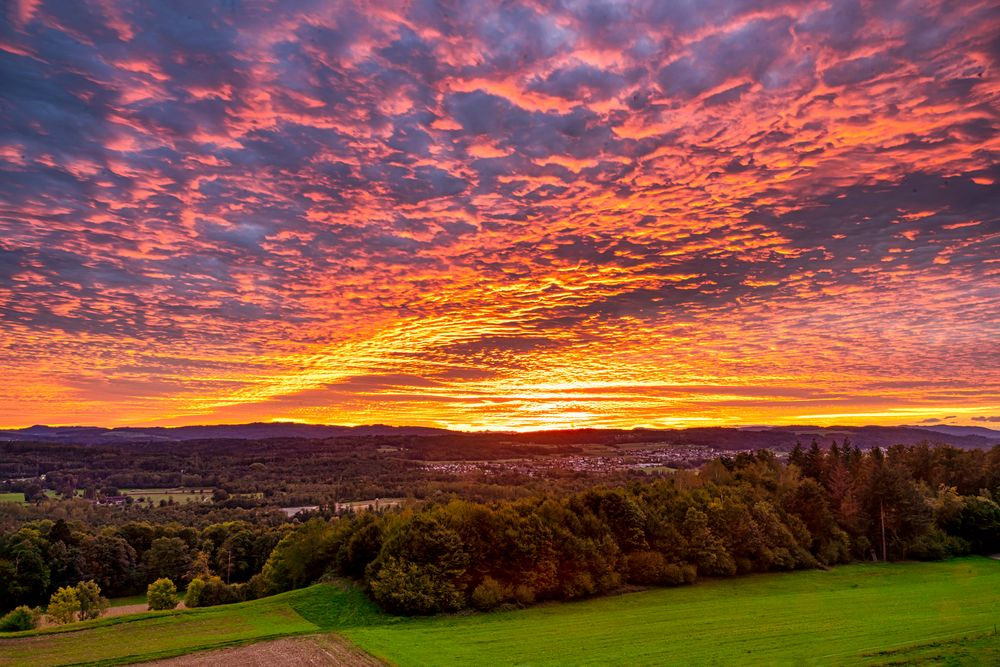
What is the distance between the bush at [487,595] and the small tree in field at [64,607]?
46.4 meters

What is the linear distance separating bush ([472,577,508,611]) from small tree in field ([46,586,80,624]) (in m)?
46.4

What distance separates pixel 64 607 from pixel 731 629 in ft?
225

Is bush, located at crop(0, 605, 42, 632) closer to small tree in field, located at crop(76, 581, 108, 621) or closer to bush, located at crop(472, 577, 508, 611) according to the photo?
small tree in field, located at crop(76, 581, 108, 621)

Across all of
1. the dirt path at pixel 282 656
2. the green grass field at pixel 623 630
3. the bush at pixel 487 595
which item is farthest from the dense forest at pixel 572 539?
the dirt path at pixel 282 656

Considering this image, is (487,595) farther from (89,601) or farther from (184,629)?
(89,601)

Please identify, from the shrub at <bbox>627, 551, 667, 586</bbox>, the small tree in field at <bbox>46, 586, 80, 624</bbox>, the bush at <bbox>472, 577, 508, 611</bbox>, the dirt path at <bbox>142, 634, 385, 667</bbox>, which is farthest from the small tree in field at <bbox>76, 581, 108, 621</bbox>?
the shrub at <bbox>627, 551, 667, 586</bbox>

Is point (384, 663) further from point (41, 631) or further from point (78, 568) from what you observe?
point (78, 568)

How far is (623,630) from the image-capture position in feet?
140

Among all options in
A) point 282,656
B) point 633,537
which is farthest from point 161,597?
point 633,537

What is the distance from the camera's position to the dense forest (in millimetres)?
54219

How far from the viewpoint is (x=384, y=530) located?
5634 cm

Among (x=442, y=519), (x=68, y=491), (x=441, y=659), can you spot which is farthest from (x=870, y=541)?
(x=68, y=491)

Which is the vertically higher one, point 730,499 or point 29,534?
point 730,499

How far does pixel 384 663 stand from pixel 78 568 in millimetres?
72880
